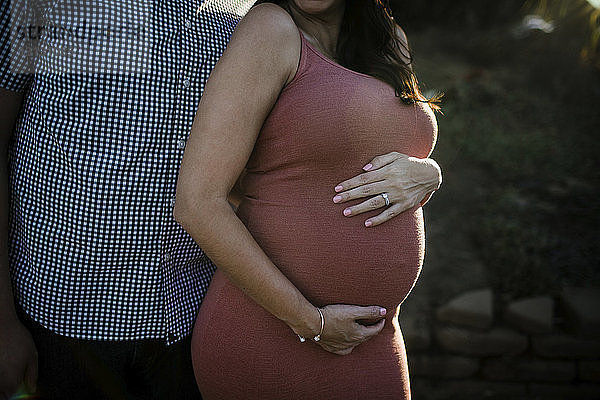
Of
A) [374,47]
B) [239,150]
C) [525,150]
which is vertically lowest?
[525,150]

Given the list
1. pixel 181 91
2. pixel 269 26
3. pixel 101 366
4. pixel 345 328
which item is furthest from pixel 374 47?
pixel 101 366

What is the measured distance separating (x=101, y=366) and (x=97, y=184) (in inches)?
20.8

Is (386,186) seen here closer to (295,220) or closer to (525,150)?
(295,220)

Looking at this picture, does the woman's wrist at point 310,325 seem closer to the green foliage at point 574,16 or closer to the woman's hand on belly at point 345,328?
the woman's hand on belly at point 345,328

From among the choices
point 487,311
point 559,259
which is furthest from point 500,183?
point 487,311

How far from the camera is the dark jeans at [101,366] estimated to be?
64.8 inches

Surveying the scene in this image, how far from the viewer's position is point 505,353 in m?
3.29

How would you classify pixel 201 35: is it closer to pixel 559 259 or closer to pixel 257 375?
pixel 257 375

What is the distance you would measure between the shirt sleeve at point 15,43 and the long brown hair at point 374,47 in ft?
2.06

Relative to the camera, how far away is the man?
5.09ft

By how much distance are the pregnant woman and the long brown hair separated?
17mm

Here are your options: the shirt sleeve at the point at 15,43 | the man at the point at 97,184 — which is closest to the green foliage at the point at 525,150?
the man at the point at 97,184

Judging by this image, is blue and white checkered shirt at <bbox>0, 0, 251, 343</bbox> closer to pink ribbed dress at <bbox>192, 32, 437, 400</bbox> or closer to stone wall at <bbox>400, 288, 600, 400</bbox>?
pink ribbed dress at <bbox>192, 32, 437, 400</bbox>

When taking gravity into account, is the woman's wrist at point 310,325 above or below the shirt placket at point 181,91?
below
